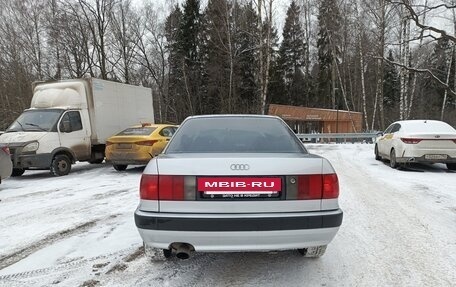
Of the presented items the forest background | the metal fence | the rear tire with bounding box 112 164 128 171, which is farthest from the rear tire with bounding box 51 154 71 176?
the forest background

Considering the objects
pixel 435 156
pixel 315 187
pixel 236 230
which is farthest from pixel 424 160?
pixel 236 230

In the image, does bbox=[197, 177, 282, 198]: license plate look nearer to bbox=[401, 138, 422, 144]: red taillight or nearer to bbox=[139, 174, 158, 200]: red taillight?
bbox=[139, 174, 158, 200]: red taillight

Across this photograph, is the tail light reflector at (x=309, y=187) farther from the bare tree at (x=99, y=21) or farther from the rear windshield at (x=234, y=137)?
the bare tree at (x=99, y=21)

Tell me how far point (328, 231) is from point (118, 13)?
42535 mm

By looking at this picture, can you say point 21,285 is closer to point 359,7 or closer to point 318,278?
point 318,278

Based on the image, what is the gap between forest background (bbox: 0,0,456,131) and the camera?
114 feet

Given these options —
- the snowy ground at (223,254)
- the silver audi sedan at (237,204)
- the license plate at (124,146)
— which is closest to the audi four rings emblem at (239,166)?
the silver audi sedan at (237,204)

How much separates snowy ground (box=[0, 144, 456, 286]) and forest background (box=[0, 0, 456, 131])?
79.8 feet

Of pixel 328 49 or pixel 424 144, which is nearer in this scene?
pixel 424 144

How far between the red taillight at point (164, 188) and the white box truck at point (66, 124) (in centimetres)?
878

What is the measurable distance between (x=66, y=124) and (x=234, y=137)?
29.7 feet

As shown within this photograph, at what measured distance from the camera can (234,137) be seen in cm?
445

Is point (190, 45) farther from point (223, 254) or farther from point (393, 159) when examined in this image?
point (223, 254)

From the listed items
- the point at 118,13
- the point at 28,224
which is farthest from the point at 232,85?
the point at 28,224
